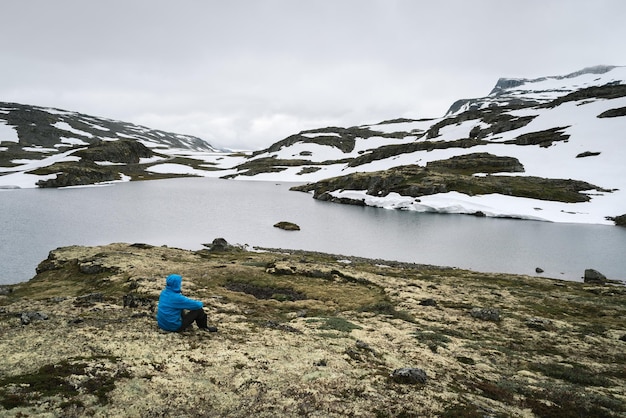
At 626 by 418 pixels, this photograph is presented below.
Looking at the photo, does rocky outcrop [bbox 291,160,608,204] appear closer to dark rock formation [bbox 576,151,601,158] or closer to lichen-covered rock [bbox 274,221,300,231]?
dark rock formation [bbox 576,151,601,158]

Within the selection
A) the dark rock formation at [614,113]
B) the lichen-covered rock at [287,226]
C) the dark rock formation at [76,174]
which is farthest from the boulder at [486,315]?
the dark rock formation at [614,113]

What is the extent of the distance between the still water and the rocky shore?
23.6m

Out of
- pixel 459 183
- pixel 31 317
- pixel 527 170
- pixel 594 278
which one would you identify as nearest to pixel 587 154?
pixel 527 170

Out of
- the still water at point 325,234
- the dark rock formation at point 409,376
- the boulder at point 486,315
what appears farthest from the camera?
the still water at point 325,234

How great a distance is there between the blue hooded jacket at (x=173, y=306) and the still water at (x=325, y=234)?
3154cm

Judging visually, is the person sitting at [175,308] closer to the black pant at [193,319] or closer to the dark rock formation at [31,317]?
the black pant at [193,319]

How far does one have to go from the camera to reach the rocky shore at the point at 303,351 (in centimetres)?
1237

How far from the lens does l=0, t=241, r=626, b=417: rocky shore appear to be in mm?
12367

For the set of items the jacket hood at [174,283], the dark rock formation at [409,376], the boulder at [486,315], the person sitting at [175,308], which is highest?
the jacket hood at [174,283]

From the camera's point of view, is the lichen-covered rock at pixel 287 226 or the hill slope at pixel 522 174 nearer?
the lichen-covered rock at pixel 287 226

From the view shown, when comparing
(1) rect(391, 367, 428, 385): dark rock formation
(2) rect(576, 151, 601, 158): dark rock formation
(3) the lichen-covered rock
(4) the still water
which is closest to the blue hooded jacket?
(1) rect(391, 367, 428, 385): dark rock formation

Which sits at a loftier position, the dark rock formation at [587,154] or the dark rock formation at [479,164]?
the dark rock formation at [587,154]

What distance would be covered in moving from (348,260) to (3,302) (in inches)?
1466

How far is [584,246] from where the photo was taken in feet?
220
